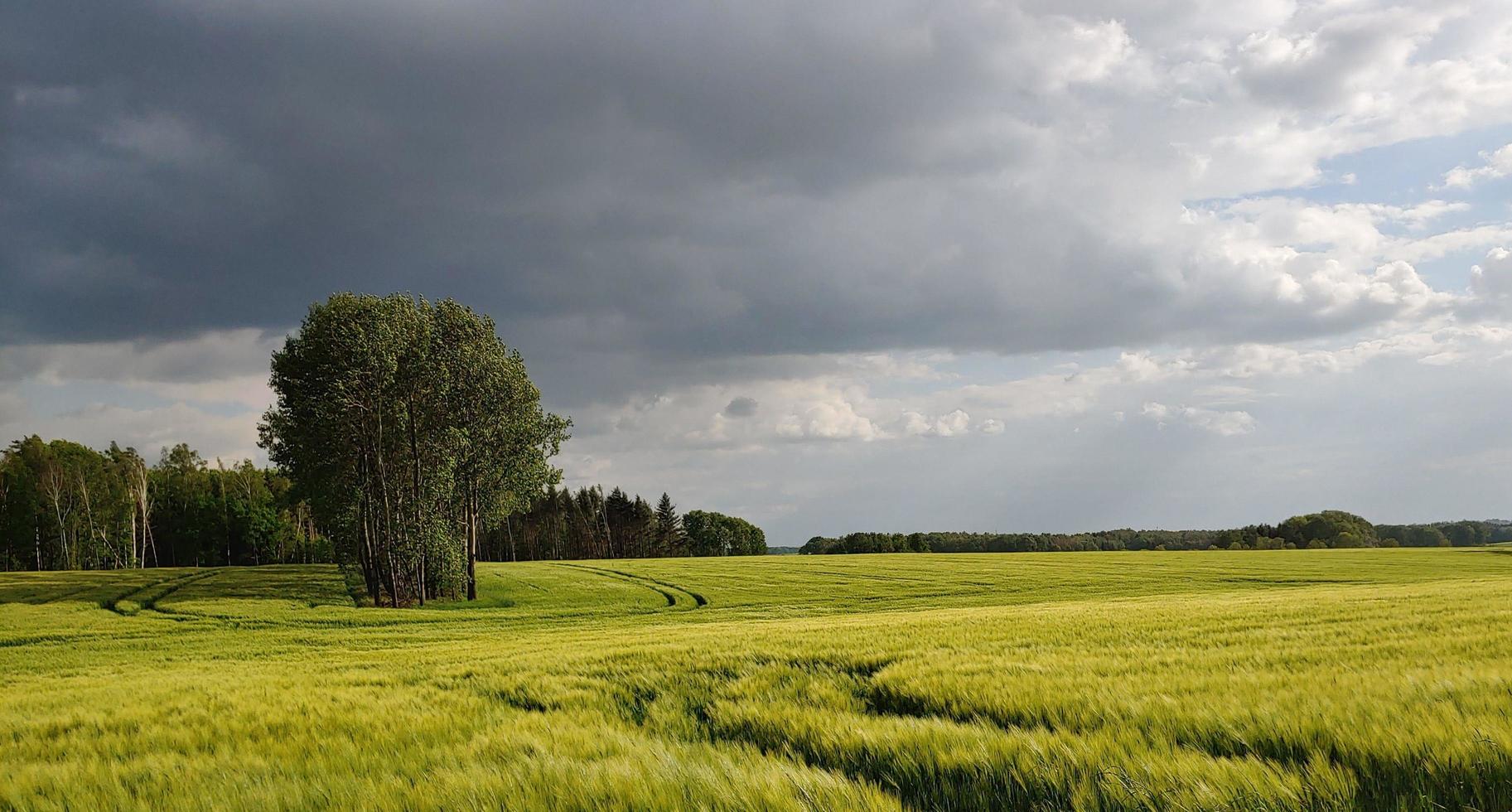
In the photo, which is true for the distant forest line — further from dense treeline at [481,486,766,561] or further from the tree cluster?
the tree cluster

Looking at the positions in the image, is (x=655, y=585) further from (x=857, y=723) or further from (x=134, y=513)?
(x=134, y=513)

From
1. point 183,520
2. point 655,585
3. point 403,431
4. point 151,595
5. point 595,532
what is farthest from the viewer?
point 595,532

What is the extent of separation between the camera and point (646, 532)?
14075 centimetres

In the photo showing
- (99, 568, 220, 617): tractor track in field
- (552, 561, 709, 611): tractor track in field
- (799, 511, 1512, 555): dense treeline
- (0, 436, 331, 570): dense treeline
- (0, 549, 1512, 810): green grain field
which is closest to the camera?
(0, 549, 1512, 810): green grain field

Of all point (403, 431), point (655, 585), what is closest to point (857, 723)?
point (403, 431)

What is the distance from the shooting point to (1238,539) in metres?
121

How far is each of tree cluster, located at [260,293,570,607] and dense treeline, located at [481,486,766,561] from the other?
85.8m

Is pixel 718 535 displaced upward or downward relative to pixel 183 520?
downward

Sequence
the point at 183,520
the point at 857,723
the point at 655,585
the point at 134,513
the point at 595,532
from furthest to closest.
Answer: the point at 595,532 → the point at 183,520 → the point at 134,513 → the point at 655,585 → the point at 857,723

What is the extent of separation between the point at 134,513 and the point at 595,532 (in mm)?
67266

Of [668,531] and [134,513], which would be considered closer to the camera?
[134,513]

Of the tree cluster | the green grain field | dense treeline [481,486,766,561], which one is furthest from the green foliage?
the green grain field

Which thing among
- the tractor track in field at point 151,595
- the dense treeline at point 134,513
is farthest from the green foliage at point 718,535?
the tractor track in field at point 151,595

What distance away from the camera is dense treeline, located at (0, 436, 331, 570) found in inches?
3482
